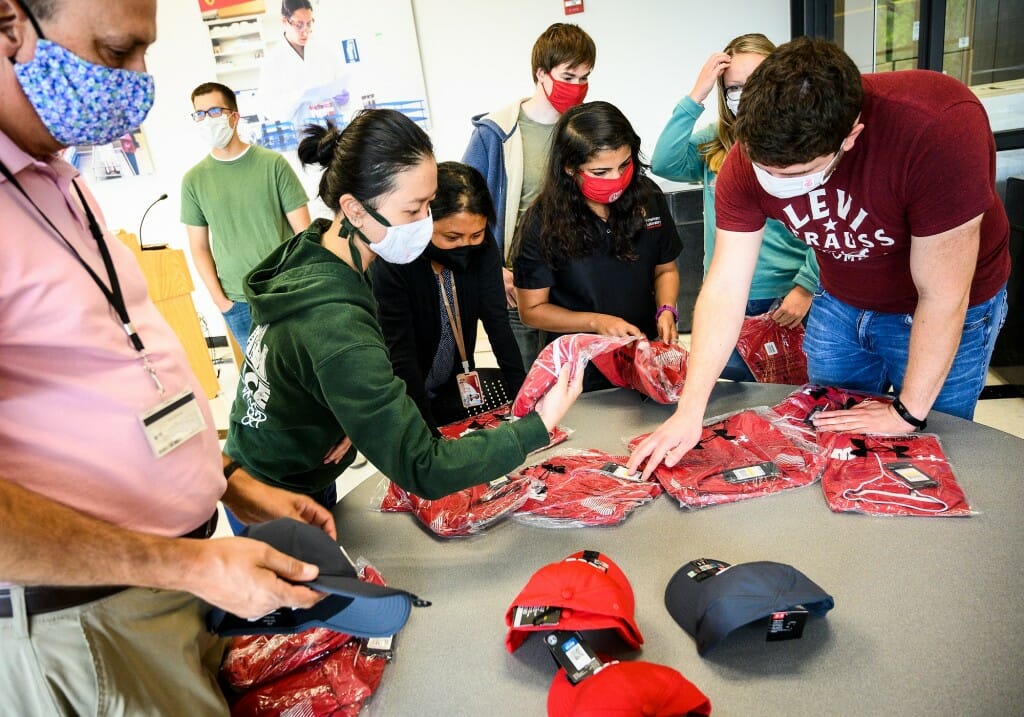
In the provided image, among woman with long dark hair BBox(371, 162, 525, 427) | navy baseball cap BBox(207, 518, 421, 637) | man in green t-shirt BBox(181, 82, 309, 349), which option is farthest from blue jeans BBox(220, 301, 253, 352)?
navy baseball cap BBox(207, 518, 421, 637)

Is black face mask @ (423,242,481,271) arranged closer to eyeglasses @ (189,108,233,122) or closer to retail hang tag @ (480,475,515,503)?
retail hang tag @ (480,475,515,503)

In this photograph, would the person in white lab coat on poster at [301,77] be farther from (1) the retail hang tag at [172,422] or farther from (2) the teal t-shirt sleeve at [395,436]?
(1) the retail hang tag at [172,422]

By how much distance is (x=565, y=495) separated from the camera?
1.22 metres

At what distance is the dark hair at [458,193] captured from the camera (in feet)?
5.57

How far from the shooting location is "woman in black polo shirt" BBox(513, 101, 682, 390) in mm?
1863

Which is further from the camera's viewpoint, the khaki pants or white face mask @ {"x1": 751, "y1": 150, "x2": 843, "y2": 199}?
white face mask @ {"x1": 751, "y1": 150, "x2": 843, "y2": 199}

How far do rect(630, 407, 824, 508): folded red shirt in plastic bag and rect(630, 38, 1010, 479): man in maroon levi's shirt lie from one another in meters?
0.05

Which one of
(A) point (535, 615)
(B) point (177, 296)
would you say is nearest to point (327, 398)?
(A) point (535, 615)

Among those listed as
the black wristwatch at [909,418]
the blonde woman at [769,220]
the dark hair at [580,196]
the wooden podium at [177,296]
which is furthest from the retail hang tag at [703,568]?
the wooden podium at [177,296]

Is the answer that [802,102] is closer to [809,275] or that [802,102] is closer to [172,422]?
[809,275]

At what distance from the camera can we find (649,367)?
1.58 m

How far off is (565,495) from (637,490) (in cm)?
13

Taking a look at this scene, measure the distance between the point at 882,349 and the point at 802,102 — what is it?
681 mm

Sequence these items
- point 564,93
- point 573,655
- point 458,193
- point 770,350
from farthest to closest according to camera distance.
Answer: point 564,93, point 770,350, point 458,193, point 573,655
